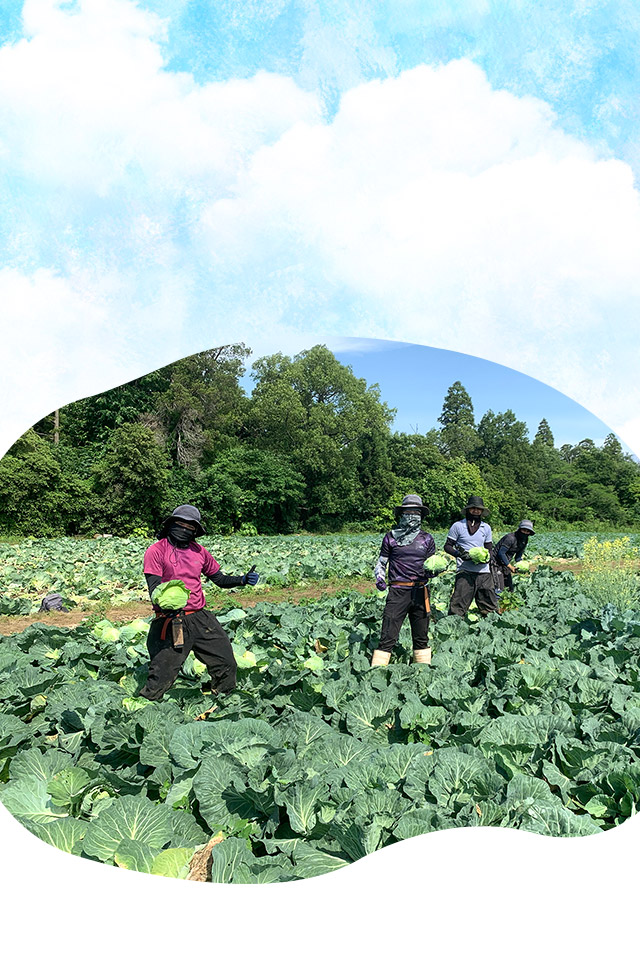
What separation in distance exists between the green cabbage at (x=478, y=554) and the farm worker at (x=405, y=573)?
1320 millimetres

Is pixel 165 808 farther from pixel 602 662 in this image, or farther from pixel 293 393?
pixel 293 393

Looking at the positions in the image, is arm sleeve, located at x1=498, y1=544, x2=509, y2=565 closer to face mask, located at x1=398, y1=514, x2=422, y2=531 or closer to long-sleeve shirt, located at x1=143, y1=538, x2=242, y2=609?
face mask, located at x1=398, y1=514, x2=422, y2=531

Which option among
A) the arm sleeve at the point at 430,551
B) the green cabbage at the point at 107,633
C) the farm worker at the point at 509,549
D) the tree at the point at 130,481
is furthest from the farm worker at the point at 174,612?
the farm worker at the point at 509,549

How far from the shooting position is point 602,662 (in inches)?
190

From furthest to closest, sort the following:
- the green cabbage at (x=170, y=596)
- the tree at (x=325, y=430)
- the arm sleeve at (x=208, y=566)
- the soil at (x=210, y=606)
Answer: the soil at (x=210, y=606)
the tree at (x=325, y=430)
the arm sleeve at (x=208, y=566)
the green cabbage at (x=170, y=596)

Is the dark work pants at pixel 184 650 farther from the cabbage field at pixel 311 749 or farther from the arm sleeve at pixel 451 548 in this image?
the arm sleeve at pixel 451 548

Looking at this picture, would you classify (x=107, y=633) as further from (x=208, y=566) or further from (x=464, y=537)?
(x=464, y=537)

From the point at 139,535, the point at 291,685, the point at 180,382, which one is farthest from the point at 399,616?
the point at 139,535

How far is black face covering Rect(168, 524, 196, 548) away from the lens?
13.5 ft

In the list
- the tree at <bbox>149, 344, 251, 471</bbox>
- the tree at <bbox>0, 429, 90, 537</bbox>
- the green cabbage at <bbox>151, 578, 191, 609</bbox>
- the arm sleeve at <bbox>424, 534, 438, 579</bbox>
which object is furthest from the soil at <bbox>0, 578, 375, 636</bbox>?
the green cabbage at <bbox>151, 578, 191, 609</bbox>

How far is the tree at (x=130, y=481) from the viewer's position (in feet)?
21.5

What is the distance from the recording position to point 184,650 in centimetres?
412

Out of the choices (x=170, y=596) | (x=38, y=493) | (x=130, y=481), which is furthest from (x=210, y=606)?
(x=170, y=596)

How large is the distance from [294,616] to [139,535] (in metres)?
2.56
